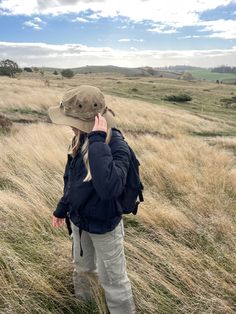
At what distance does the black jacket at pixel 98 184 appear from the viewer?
7.95 feet

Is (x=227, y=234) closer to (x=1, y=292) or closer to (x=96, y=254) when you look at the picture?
(x=96, y=254)

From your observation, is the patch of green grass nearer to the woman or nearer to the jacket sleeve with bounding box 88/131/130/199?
the woman

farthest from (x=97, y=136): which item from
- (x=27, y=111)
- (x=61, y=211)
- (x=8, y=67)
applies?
(x=8, y=67)

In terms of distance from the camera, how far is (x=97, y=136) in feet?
Result: 8.14

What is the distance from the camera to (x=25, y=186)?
16.7 feet

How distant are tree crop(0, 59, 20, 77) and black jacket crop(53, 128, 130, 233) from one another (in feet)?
197

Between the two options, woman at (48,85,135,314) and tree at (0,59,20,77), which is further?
tree at (0,59,20,77)

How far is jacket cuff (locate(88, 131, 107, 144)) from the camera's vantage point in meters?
2.48

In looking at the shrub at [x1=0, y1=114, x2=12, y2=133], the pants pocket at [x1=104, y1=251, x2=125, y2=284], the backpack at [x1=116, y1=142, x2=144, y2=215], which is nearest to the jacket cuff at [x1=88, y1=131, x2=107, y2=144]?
the backpack at [x1=116, y1=142, x2=144, y2=215]

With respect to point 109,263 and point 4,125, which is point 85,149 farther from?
point 4,125

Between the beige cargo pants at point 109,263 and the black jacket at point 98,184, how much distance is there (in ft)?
0.40

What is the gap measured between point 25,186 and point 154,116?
15.1 m

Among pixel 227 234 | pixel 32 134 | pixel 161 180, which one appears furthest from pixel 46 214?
pixel 32 134

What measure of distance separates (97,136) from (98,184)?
0.30 meters
